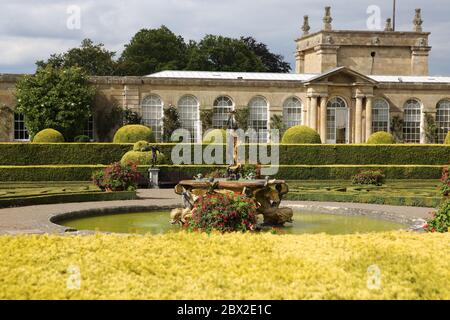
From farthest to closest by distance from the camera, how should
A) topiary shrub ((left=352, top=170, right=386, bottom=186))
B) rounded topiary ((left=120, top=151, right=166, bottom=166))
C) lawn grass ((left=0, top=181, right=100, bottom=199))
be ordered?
rounded topiary ((left=120, top=151, right=166, bottom=166)) < topiary shrub ((left=352, top=170, right=386, bottom=186)) < lawn grass ((left=0, top=181, right=100, bottom=199))

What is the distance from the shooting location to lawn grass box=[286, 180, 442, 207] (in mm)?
22828

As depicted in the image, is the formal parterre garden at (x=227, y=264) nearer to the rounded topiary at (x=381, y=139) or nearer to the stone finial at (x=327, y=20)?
the rounded topiary at (x=381, y=139)

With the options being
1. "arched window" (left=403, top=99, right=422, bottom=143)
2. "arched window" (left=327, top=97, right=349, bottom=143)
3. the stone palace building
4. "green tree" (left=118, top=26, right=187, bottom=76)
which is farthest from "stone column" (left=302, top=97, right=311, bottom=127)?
"green tree" (left=118, top=26, right=187, bottom=76)

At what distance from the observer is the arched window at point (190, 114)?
42.1 metres

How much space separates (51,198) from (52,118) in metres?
17.0

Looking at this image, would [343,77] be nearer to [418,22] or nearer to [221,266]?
[418,22]

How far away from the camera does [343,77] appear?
42938mm

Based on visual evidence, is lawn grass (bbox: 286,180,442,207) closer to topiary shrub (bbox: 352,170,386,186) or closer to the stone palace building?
topiary shrub (bbox: 352,170,386,186)

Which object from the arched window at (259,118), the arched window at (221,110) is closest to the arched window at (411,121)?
the arched window at (259,118)

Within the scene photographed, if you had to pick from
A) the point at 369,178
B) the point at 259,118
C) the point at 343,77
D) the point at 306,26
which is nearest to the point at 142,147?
the point at 369,178

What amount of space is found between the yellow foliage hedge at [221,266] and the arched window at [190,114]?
32693 mm

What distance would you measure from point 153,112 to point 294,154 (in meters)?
11.3

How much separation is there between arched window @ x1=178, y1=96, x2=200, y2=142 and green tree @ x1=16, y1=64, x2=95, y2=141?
560 cm
